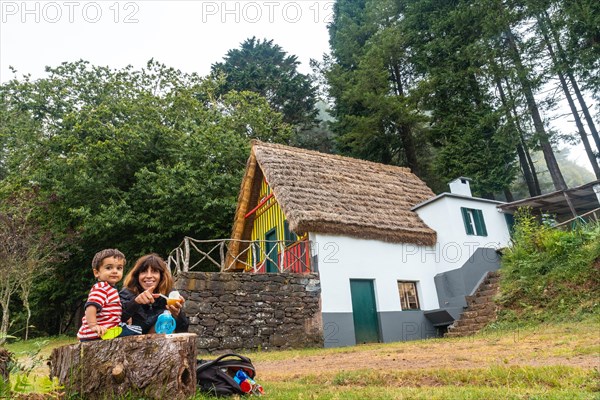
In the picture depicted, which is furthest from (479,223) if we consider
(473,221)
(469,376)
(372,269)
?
(469,376)

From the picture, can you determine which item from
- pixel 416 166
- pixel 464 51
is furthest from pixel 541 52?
pixel 416 166

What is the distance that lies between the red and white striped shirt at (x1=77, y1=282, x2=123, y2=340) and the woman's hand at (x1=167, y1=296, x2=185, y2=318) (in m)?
0.40

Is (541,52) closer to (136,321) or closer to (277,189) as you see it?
(277,189)

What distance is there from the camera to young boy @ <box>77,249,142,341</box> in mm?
3061

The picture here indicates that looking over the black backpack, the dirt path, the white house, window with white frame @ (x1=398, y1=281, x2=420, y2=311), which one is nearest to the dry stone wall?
the white house

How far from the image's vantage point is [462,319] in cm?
1109

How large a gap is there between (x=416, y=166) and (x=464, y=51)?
5.67 meters

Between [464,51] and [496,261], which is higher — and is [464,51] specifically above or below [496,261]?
above

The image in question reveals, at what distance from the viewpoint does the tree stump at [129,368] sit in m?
2.75

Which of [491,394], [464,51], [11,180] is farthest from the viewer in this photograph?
[464,51]

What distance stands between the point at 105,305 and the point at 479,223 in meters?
12.7

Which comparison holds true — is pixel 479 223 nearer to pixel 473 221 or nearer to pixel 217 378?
pixel 473 221

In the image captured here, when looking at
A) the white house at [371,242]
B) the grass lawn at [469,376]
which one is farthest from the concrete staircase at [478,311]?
the grass lawn at [469,376]

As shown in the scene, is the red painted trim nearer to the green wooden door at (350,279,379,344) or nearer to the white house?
Answer: the white house
